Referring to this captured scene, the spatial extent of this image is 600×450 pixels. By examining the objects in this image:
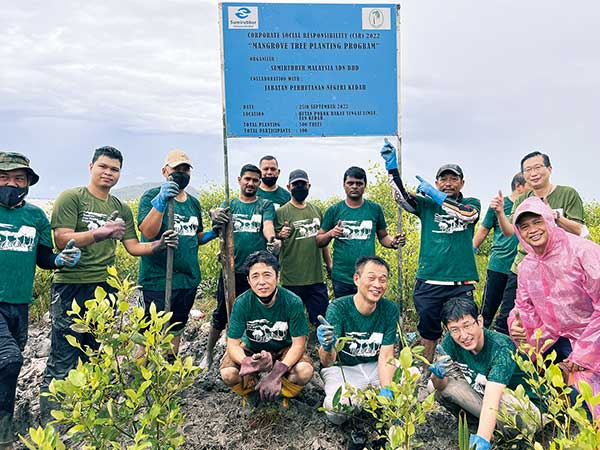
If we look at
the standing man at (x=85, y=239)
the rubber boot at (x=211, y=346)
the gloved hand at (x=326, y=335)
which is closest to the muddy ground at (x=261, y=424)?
the rubber boot at (x=211, y=346)

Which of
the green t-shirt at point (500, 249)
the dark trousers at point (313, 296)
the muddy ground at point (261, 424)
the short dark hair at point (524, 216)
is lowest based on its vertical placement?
the muddy ground at point (261, 424)

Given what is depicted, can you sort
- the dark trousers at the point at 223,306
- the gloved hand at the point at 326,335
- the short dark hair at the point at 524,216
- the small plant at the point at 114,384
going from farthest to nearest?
1. the dark trousers at the point at 223,306
2. the gloved hand at the point at 326,335
3. the short dark hair at the point at 524,216
4. the small plant at the point at 114,384

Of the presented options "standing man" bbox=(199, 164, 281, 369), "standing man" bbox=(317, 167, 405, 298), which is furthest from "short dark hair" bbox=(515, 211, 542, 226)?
"standing man" bbox=(199, 164, 281, 369)

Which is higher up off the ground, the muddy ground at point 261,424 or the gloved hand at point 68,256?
the gloved hand at point 68,256

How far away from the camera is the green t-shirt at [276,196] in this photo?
5.52 meters

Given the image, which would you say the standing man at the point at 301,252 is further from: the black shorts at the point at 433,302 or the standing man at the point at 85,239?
the standing man at the point at 85,239

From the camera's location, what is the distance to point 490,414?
3.40 meters

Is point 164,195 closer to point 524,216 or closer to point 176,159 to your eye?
point 176,159

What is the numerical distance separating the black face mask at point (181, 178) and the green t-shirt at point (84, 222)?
24.4 inches

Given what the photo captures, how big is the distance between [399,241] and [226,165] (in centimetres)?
188

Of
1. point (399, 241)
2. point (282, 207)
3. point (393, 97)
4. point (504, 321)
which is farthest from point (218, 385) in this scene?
point (393, 97)

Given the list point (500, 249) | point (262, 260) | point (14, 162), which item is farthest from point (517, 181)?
point (14, 162)

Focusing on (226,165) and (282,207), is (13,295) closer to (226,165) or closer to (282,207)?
(226,165)

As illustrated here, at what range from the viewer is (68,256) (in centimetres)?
405
